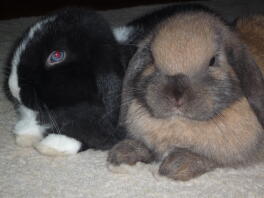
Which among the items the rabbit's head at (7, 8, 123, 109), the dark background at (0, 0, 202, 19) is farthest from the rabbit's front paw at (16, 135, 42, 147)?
the dark background at (0, 0, 202, 19)

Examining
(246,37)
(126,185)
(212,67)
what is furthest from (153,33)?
(126,185)

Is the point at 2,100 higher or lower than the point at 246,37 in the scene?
lower

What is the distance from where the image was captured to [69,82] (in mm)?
1650

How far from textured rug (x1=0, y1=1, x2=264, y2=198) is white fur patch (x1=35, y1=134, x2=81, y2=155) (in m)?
0.02

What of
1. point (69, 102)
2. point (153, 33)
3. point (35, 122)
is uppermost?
point (153, 33)

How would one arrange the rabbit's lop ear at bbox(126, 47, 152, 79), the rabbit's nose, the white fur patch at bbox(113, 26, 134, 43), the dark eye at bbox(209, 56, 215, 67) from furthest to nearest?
1. the white fur patch at bbox(113, 26, 134, 43)
2. the rabbit's lop ear at bbox(126, 47, 152, 79)
3. the dark eye at bbox(209, 56, 215, 67)
4. the rabbit's nose

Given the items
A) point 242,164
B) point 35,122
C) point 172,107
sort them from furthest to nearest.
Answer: point 35,122
point 242,164
point 172,107

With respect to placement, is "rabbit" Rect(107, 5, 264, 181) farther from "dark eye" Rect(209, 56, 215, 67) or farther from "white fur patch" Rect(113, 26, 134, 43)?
"white fur patch" Rect(113, 26, 134, 43)

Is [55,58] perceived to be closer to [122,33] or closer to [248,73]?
[122,33]

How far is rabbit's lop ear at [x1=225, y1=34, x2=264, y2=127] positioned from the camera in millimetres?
1520

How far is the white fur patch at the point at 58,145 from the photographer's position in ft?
5.73

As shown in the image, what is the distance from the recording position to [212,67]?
1517mm

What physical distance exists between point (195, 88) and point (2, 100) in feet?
3.61

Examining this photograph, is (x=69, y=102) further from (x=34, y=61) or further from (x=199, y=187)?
(x=199, y=187)
